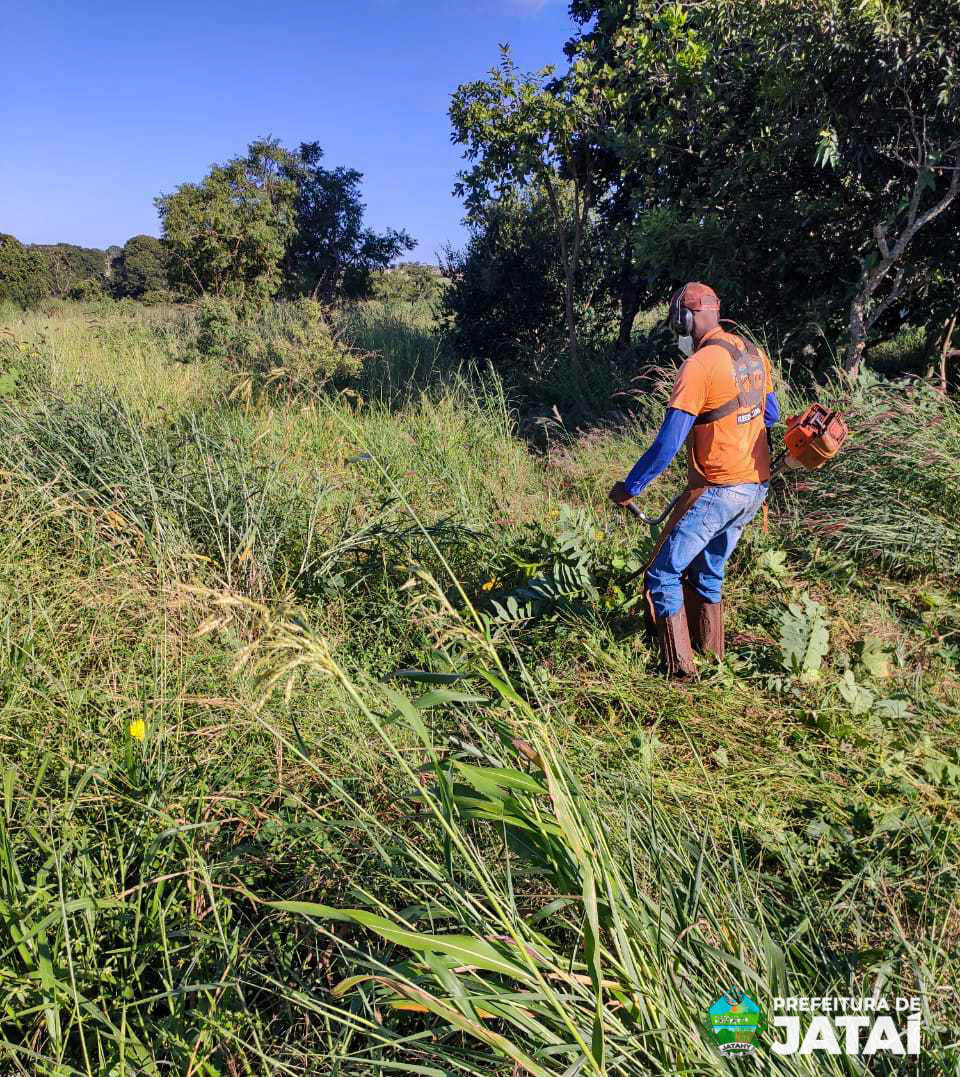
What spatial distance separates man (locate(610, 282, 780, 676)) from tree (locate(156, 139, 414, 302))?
31.7ft

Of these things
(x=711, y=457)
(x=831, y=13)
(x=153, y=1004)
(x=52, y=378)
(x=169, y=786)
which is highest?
(x=831, y=13)

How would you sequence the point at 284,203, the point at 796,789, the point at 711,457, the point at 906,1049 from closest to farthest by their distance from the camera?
the point at 906,1049
the point at 796,789
the point at 711,457
the point at 284,203

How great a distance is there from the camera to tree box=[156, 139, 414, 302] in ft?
39.7

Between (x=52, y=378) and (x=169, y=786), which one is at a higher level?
(x=52, y=378)

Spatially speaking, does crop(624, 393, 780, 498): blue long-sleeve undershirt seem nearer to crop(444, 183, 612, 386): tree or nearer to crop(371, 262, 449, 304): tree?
crop(444, 183, 612, 386): tree

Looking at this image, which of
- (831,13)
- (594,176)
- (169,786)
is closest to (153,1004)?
(169,786)

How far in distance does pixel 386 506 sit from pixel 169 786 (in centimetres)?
220

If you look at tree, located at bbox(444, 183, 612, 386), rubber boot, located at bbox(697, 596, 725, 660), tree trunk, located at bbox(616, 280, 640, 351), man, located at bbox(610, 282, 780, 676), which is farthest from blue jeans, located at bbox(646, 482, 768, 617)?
tree, located at bbox(444, 183, 612, 386)

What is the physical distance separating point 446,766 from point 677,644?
1.66 metres

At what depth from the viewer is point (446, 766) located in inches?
65.4

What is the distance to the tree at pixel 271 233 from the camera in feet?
39.7

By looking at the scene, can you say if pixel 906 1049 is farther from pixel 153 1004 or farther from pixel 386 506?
pixel 386 506

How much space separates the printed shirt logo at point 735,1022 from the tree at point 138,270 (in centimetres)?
3274

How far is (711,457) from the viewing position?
2807 mm
